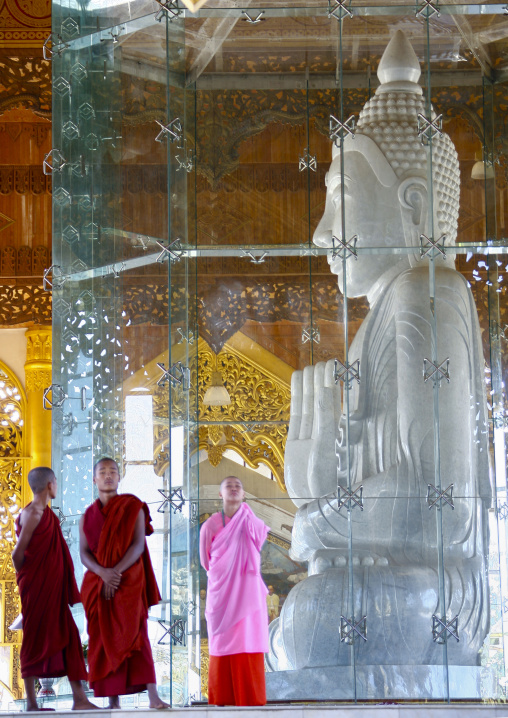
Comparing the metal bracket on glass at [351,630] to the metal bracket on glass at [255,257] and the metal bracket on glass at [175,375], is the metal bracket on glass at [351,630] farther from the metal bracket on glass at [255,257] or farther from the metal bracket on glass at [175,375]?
the metal bracket on glass at [255,257]

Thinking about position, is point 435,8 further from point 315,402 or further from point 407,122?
point 315,402

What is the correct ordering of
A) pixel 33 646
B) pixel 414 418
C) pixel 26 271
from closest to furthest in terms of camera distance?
pixel 33 646, pixel 414 418, pixel 26 271

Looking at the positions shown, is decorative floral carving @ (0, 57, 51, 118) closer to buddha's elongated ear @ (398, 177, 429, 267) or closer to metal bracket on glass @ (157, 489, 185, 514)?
buddha's elongated ear @ (398, 177, 429, 267)

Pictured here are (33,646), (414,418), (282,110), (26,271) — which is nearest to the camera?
(33,646)

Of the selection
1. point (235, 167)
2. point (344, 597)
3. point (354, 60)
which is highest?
point (354, 60)

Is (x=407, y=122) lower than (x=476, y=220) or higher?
higher

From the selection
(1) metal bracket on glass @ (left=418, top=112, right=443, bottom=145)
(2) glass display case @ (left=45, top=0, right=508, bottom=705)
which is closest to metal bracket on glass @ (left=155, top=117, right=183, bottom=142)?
(2) glass display case @ (left=45, top=0, right=508, bottom=705)

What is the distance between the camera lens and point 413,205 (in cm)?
525

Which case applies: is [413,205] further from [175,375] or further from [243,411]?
[175,375]

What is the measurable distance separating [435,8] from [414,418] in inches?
68.2

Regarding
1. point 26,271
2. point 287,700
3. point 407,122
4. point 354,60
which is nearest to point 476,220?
point 407,122

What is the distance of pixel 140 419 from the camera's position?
5047 mm

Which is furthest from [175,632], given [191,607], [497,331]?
[497,331]

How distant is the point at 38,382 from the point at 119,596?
17.1 feet
